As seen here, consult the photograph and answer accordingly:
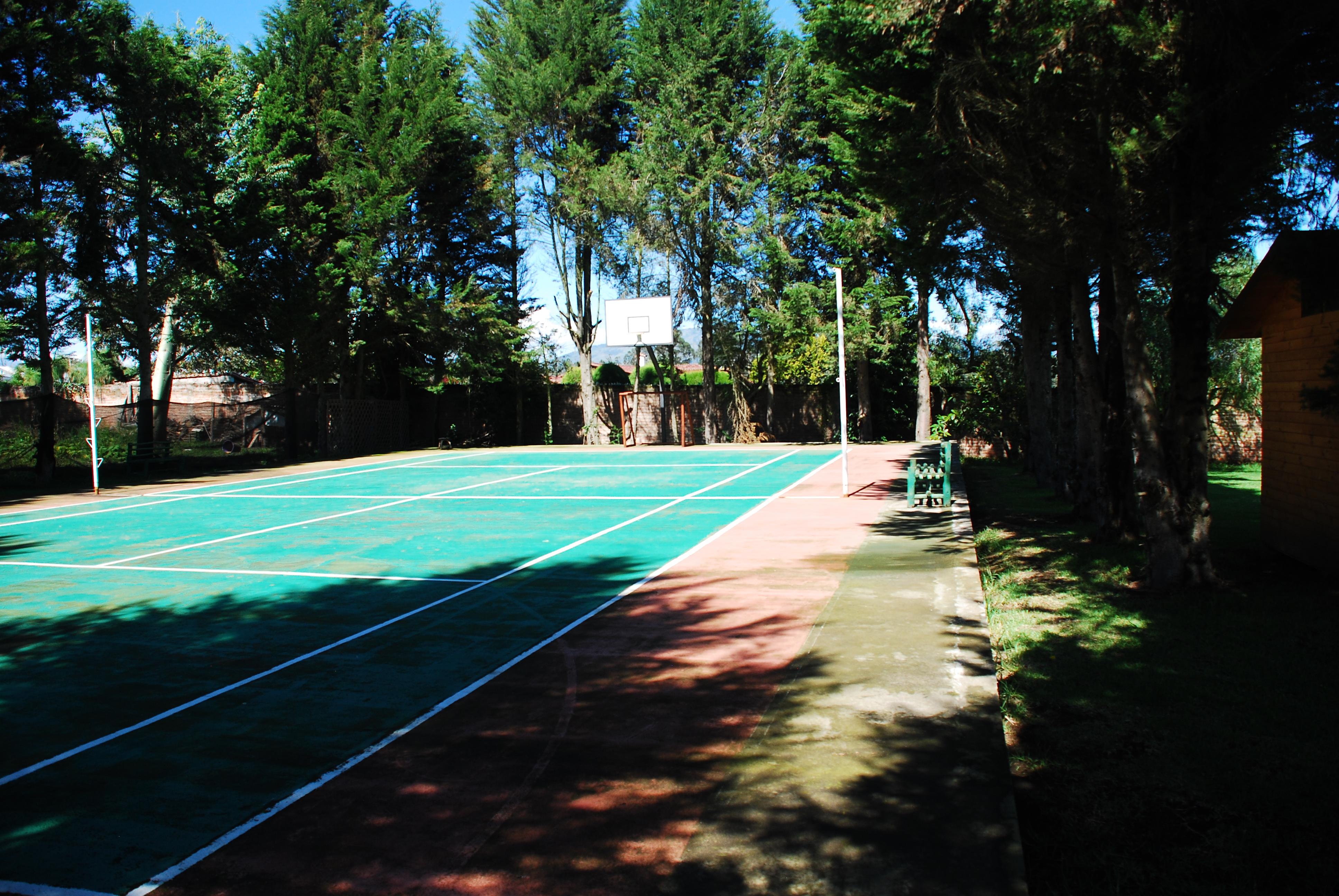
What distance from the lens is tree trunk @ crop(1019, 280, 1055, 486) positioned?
1477 cm

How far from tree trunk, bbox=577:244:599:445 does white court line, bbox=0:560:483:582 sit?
2645 centimetres

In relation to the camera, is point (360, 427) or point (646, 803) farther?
point (360, 427)

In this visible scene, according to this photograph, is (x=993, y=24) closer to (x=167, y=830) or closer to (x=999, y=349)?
(x=167, y=830)

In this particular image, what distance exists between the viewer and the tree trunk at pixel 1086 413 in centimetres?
1104

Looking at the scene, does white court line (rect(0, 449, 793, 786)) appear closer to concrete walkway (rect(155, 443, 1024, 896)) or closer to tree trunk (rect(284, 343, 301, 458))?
concrete walkway (rect(155, 443, 1024, 896))

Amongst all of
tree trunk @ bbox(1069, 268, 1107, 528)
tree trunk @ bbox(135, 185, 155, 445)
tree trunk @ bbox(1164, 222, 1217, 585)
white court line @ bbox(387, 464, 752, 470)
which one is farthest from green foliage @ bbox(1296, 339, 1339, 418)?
tree trunk @ bbox(135, 185, 155, 445)

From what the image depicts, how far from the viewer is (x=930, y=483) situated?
1367 centimetres

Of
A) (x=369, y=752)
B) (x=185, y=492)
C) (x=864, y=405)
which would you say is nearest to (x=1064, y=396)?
(x=369, y=752)

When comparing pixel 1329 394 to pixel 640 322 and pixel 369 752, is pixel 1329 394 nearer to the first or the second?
pixel 369 752

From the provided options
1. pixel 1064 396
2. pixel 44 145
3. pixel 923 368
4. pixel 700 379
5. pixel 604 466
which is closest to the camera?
pixel 1064 396

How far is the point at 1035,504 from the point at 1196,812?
12101mm

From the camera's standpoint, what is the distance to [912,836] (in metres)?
3.49

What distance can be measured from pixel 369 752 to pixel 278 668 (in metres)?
2.00

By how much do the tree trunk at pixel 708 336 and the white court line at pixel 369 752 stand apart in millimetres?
25808
